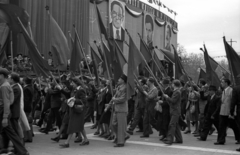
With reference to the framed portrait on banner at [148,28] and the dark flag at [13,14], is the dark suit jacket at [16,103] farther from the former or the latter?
the framed portrait on banner at [148,28]

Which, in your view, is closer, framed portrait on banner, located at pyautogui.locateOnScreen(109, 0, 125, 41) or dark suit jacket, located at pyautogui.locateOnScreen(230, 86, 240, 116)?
dark suit jacket, located at pyautogui.locateOnScreen(230, 86, 240, 116)

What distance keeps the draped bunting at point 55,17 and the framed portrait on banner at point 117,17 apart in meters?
4.74

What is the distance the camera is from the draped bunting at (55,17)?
2333 centimetres

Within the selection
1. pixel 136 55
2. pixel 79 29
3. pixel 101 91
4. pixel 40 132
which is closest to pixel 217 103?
pixel 136 55

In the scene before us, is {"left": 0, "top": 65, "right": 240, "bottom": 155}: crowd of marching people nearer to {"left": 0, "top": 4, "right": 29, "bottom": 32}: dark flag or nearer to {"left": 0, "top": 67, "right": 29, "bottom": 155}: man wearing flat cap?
{"left": 0, "top": 67, "right": 29, "bottom": 155}: man wearing flat cap

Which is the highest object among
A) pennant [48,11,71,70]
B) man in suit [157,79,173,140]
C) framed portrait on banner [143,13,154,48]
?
framed portrait on banner [143,13,154,48]

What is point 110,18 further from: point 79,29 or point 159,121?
point 159,121

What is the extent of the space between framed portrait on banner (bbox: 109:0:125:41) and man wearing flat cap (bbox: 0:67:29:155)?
2675cm

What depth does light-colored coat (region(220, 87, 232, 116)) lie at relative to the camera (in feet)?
29.3

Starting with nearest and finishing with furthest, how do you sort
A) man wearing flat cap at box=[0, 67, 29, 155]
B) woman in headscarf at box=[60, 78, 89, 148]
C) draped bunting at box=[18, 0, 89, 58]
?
man wearing flat cap at box=[0, 67, 29, 155] < woman in headscarf at box=[60, 78, 89, 148] < draped bunting at box=[18, 0, 89, 58]

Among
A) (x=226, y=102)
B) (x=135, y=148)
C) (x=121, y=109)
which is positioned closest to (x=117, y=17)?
(x=226, y=102)

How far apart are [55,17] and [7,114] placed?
20.1 metres

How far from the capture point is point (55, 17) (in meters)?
25.5

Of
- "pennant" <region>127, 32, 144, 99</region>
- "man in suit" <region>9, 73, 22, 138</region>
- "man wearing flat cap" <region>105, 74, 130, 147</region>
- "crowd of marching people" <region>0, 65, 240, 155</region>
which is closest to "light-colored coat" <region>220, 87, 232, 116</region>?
"crowd of marching people" <region>0, 65, 240, 155</region>
